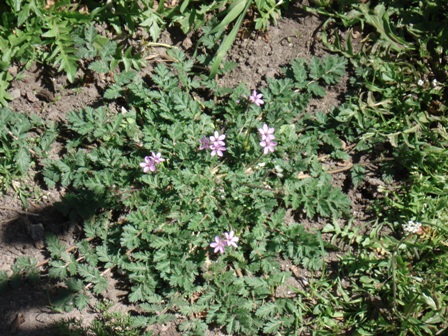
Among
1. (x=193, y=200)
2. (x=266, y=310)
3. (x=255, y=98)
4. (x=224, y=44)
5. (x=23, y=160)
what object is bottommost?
(x=266, y=310)

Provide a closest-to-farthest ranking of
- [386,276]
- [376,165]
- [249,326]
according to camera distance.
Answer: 1. [249,326]
2. [386,276]
3. [376,165]

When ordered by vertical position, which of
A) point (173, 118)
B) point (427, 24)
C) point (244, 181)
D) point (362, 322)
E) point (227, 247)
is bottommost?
point (362, 322)

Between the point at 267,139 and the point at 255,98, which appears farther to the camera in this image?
the point at 255,98

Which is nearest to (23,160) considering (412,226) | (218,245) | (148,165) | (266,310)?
(148,165)

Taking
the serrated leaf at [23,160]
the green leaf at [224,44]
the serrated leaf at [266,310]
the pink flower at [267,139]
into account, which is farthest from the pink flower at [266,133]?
the serrated leaf at [23,160]

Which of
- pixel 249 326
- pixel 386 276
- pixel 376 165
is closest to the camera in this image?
pixel 249 326

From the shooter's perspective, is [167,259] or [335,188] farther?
[335,188]

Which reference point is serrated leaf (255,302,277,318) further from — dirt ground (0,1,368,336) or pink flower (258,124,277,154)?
pink flower (258,124,277,154)

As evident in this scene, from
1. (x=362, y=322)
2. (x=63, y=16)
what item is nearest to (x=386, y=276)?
(x=362, y=322)

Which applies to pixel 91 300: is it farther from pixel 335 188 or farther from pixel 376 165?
pixel 376 165

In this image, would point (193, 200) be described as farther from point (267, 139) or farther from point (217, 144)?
point (267, 139)
